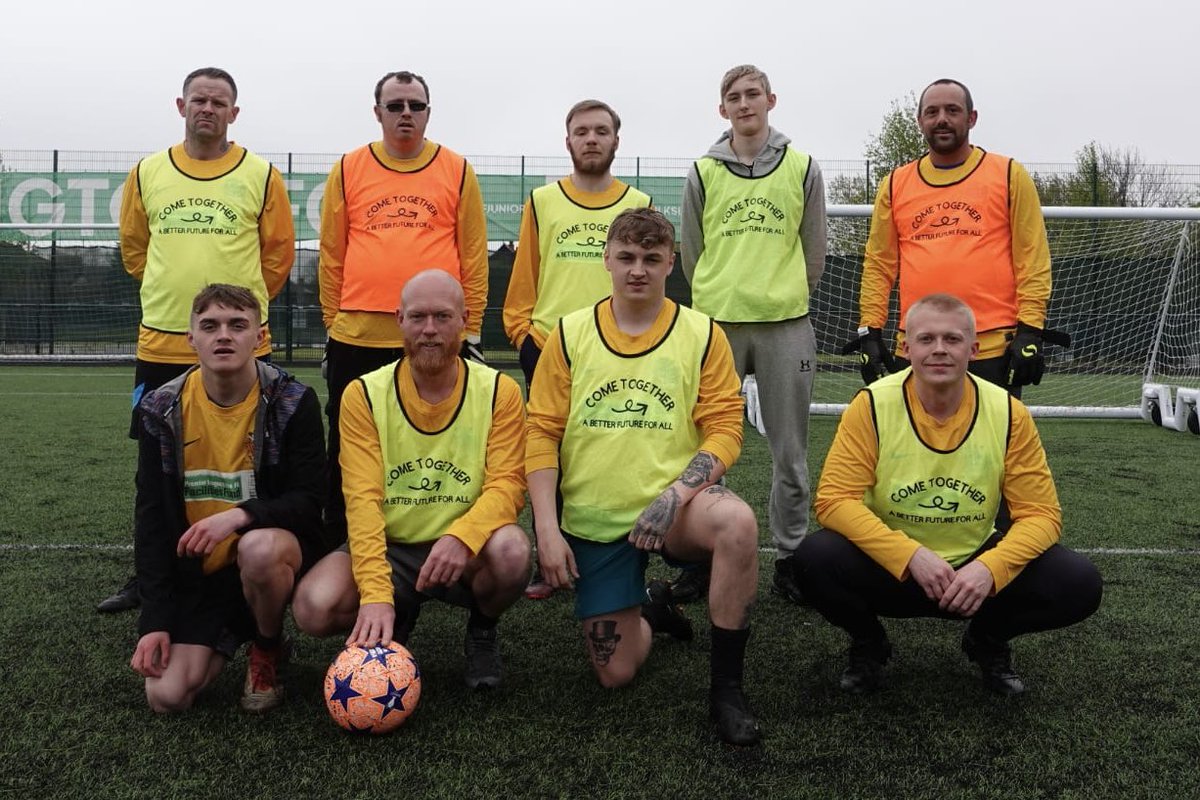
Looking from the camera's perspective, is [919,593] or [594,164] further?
[594,164]

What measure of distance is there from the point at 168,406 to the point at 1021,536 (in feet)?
7.83

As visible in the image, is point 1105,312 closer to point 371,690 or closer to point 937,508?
point 937,508

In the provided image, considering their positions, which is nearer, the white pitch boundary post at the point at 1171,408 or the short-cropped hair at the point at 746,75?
the short-cropped hair at the point at 746,75

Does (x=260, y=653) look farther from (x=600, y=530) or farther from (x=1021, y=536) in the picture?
(x=1021, y=536)

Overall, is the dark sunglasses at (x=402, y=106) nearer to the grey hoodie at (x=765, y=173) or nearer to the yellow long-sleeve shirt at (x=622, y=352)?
the grey hoodie at (x=765, y=173)

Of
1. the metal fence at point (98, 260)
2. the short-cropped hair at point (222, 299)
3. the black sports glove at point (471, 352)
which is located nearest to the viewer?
the short-cropped hair at point (222, 299)

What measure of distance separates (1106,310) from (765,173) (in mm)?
9536

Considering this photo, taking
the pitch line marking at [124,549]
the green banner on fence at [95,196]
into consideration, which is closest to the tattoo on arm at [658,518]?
the pitch line marking at [124,549]

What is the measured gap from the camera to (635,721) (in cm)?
249

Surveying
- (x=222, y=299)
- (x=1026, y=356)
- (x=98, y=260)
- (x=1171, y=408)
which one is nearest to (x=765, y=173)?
(x=1026, y=356)

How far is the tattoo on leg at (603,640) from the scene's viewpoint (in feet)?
8.89

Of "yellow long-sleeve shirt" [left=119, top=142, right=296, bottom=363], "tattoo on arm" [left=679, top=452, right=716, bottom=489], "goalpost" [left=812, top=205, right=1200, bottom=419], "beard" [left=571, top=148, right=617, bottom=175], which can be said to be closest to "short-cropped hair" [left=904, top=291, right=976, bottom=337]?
"tattoo on arm" [left=679, top=452, right=716, bottom=489]

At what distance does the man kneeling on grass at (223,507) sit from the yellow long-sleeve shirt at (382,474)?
6.1 inches

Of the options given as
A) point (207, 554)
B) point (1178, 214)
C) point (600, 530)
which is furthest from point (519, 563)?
point (1178, 214)
